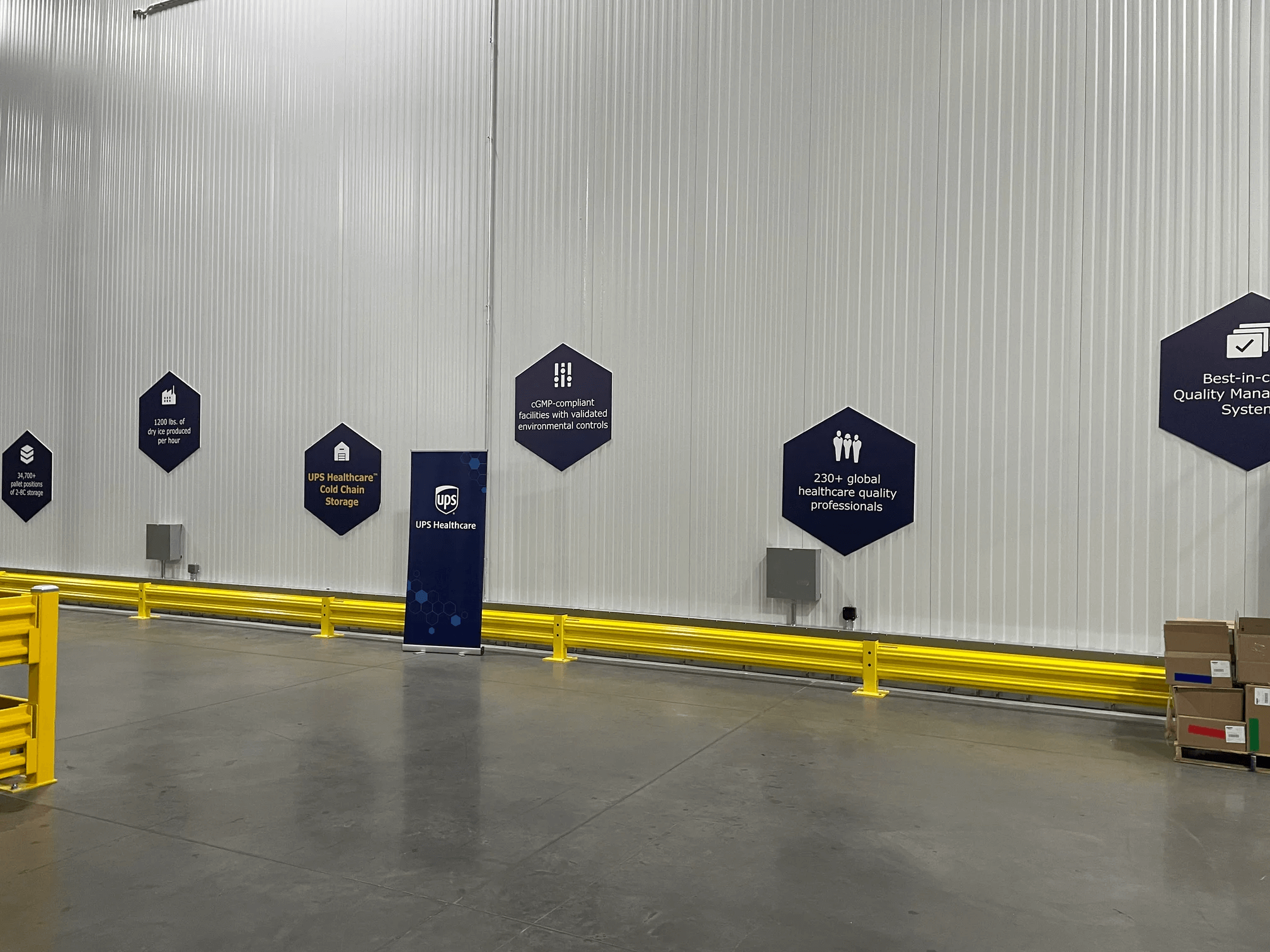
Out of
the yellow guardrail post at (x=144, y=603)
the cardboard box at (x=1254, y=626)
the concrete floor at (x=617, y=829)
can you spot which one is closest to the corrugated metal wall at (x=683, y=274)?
the yellow guardrail post at (x=144, y=603)

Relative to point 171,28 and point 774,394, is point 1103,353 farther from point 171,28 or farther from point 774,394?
point 171,28

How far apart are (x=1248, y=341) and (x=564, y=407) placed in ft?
18.3

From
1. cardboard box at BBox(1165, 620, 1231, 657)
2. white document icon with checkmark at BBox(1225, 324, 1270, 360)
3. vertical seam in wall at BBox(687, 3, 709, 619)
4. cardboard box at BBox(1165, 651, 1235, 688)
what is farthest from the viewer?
vertical seam in wall at BBox(687, 3, 709, 619)

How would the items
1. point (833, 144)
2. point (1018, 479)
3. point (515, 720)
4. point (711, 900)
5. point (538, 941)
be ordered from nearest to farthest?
1. point (538, 941)
2. point (711, 900)
3. point (515, 720)
4. point (1018, 479)
5. point (833, 144)

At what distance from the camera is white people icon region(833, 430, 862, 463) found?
755 cm

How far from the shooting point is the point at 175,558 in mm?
10930

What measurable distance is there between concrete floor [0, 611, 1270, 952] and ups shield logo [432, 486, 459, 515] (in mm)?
2419

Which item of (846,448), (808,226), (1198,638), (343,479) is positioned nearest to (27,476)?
(343,479)

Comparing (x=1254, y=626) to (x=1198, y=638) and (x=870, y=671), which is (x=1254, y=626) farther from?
(x=870, y=671)

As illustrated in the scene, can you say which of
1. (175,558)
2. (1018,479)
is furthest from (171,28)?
(1018,479)

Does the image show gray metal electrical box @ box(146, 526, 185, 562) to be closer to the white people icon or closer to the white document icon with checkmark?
the white people icon

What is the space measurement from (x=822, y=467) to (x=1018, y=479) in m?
1.54

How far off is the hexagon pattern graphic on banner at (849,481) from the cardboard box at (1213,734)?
252 cm

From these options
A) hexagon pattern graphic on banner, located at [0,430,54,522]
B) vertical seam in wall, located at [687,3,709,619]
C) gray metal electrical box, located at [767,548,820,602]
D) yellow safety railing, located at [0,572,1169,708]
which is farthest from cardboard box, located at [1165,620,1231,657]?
hexagon pattern graphic on banner, located at [0,430,54,522]
